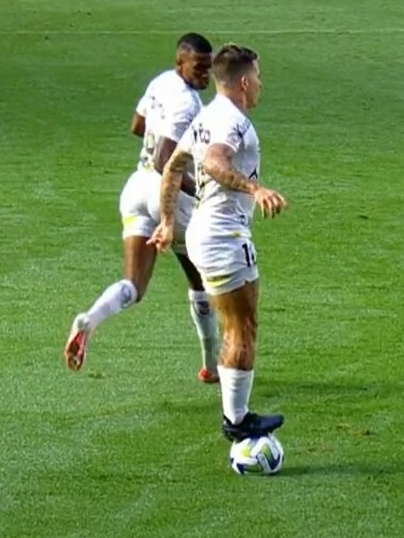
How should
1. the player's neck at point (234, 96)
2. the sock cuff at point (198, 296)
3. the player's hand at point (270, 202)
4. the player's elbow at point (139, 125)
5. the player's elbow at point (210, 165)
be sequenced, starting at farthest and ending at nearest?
the player's elbow at point (139, 125), the sock cuff at point (198, 296), the player's neck at point (234, 96), the player's elbow at point (210, 165), the player's hand at point (270, 202)

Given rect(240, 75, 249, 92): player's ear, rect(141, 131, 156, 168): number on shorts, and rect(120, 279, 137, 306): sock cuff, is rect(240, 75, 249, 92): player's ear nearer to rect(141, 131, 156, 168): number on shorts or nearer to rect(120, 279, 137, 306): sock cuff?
rect(141, 131, 156, 168): number on shorts

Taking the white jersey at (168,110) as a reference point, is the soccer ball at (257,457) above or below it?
below

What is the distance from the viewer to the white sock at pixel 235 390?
26.3ft

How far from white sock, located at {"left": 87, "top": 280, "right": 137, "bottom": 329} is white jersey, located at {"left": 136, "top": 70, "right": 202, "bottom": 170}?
760 millimetres

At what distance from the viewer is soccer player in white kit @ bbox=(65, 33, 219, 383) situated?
909 cm

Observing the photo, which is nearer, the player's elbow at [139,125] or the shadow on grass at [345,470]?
the shadow on grass at [345,470]

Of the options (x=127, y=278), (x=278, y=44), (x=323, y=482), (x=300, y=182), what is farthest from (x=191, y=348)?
(x=278, y=44)

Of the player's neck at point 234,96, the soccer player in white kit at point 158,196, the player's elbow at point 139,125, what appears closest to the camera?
the player's neck at point 234,96

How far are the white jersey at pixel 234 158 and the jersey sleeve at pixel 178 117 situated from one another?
107cm

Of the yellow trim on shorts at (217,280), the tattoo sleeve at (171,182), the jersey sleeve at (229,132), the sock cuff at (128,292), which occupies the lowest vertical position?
the sock cuff at (128,292)

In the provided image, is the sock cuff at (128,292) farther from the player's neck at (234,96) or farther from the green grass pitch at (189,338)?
the player's neck at (234,96)

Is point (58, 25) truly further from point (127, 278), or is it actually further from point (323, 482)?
point (323, 482)

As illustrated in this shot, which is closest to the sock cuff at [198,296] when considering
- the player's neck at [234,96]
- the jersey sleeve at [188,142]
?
the jersey sleeve at [188,142]

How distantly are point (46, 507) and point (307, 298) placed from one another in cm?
466
